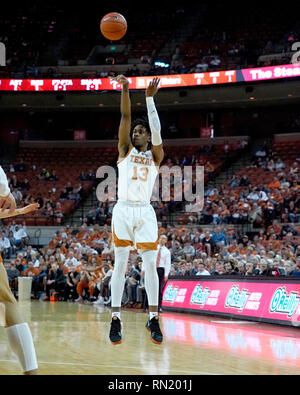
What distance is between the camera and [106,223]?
929 inches

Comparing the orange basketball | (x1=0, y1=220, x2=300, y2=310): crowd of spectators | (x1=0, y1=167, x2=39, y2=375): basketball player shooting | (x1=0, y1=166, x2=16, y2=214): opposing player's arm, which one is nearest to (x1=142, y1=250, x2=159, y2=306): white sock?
(x1=0, y1=166, x2=16, y2=214): opposing player's arm

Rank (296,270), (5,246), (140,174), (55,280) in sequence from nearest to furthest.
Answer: (140,174)
(296,270)
(55,280)
(5,246)

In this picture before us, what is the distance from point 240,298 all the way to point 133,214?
289 inches

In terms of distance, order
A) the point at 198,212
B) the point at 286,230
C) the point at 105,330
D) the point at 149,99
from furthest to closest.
Result: 1. the point at 198,212
2. the point at 286,230
3. the point at 105,330
4. the point at 149,99

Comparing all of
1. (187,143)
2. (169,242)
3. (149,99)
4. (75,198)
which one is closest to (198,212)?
(169,242)

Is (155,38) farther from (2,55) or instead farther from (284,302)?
(284,302)

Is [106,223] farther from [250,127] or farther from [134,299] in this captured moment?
[250,127]

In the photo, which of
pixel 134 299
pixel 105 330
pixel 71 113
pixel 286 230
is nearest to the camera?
pixel 105 330

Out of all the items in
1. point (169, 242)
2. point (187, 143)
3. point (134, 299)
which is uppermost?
point (187, 143)

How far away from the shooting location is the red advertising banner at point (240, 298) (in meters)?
11.6

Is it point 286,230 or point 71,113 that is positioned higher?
point 71,113

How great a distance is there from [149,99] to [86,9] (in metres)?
30.6

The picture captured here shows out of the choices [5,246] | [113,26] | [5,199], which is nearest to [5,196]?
[5,199]

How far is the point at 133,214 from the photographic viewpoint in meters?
6.43
